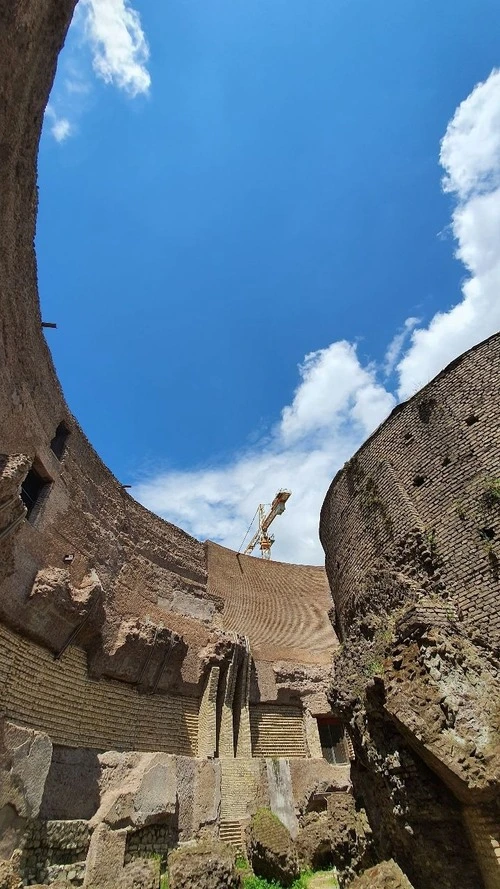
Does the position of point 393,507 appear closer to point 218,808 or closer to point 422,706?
point 422,706

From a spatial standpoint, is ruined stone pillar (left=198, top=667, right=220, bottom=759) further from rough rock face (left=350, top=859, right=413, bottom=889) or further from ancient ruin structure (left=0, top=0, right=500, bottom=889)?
rough rock face (left=350, top=859, right=413, bottom=889)

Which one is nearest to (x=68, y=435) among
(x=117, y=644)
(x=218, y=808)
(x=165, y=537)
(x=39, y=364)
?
(x=39, y=364)

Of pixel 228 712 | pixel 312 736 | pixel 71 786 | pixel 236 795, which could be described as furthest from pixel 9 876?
pixel 312 736

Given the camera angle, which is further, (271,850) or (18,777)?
(271,850)

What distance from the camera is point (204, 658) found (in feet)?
44.6

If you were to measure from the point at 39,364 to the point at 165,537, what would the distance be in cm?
879

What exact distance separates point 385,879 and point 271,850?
4775 millimetres

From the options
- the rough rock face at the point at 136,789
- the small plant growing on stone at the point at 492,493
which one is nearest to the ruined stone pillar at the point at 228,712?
the rough rock face at the point at 136,789

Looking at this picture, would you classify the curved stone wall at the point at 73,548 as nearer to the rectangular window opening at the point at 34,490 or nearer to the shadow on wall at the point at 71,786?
the rectangular window opening at the point at 34,490

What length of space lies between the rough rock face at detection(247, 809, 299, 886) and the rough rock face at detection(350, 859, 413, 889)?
374 centimetres

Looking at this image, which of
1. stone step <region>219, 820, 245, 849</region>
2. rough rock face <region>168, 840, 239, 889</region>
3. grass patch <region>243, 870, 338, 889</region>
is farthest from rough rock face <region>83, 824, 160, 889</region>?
stone step <region>219, 820, 245, 849</region>

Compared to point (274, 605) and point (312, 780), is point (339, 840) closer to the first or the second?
point (312, 780)

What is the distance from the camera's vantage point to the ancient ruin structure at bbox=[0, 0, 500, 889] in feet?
19.2

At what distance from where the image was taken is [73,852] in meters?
7.66
